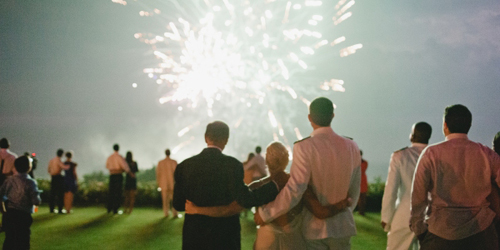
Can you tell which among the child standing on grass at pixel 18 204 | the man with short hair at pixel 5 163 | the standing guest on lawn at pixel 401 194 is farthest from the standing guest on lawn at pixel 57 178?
the standing guest on lawn at pixel 401 194

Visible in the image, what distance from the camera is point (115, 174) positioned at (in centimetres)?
1384

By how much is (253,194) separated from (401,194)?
2.05 metres

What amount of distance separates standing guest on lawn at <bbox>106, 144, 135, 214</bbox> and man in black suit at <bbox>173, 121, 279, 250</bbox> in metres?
10.2

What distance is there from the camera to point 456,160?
137 inches

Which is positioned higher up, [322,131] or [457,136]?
[322,131]

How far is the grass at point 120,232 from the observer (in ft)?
28.2

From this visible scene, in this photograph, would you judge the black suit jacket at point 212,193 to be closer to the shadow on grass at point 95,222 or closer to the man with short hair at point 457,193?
the man with short hair at point 457,193

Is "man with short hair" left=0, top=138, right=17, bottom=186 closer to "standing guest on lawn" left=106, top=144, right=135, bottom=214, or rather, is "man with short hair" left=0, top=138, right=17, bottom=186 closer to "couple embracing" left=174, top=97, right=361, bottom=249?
"standing guest on lawn" left=106, top=144, right=135, bottom=214

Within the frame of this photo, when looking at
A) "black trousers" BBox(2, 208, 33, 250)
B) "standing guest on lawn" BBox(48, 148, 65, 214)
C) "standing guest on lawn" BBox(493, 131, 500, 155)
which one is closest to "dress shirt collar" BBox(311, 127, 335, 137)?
"standing guest on lawn" BBox(493, 131, 500, 155)

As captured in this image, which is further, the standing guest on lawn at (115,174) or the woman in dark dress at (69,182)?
Result: the woman in dark dress at (69,182)

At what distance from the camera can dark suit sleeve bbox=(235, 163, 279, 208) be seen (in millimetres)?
3805

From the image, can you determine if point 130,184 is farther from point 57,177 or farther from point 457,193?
point 457,193

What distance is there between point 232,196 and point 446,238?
1.81 m

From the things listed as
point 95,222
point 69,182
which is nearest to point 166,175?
point 95,222
